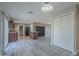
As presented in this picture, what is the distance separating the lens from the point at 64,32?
8.36ft

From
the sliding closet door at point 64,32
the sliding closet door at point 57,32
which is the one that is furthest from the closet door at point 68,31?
the sliding closet door at point 57,32

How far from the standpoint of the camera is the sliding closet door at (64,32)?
2465 millimetres

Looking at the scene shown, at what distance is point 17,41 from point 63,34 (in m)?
1.36

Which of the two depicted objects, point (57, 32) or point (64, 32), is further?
point (57, 32)

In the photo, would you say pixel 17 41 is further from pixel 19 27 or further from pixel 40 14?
pixel 40 14

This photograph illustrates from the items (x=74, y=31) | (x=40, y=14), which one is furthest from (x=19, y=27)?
(x=74, y=31)

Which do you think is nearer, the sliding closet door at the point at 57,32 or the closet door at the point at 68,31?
the closet door at the point at 68,31

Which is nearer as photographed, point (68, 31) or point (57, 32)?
point (68, 31)

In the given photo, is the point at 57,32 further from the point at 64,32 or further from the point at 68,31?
the point at 68,31

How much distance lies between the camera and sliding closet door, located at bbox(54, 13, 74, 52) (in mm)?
2465

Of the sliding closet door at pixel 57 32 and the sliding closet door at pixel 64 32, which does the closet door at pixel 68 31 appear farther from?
the sliding closet door at pixel 57 32

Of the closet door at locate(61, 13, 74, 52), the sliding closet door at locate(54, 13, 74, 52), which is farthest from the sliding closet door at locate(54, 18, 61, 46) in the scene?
the closet door at locate(61, 13, 74, 52)

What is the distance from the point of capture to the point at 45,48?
2742mm

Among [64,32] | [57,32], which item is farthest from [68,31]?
[57,32]
